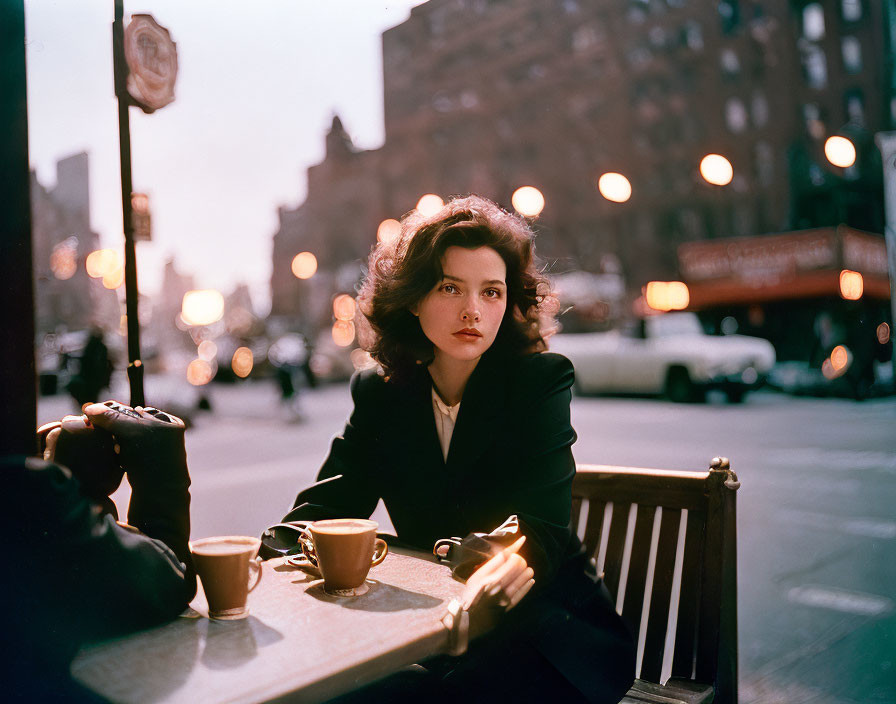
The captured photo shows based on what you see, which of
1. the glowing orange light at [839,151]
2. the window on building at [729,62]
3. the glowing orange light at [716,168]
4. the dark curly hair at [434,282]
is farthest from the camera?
the window on building at [729,62]

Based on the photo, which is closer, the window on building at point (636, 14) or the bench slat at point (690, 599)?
the bench slat at point (690, 599)

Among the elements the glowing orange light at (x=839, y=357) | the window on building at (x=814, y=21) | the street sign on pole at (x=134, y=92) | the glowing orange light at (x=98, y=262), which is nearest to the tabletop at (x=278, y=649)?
the street sign on pole at (x=134, y=92)

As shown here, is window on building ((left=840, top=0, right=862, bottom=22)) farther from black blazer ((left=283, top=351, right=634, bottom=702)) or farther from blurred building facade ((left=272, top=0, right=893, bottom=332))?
black blazer ((left=283, top=351, right=634, bottom=702))

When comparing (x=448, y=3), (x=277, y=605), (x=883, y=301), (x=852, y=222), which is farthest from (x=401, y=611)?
(x=448, y=3)

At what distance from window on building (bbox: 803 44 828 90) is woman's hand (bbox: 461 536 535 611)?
120ft

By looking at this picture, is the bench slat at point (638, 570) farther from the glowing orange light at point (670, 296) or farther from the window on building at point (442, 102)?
the window on building at point (442, 102)

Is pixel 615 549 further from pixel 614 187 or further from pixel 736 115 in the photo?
pixel 736 115

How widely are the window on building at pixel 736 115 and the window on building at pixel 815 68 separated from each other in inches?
116

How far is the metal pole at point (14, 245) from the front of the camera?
1.32 metres

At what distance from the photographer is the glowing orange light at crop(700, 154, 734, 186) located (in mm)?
7488

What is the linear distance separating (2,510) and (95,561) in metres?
0.16

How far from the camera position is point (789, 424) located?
38.9ft

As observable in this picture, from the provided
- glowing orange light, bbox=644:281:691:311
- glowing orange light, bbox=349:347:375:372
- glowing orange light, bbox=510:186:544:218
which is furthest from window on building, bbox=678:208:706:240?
glowing orange light, bbox=349:347:375:372

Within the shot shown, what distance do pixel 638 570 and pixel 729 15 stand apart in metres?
36.4
